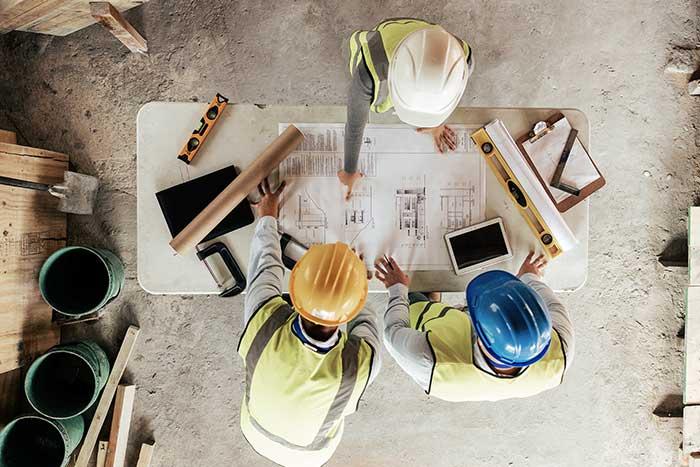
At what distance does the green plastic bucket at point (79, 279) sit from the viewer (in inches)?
80.3

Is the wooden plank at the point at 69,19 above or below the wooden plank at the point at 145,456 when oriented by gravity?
above

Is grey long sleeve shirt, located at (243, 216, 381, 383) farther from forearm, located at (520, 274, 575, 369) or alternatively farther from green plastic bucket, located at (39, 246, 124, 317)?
green plastic bucket, located at (39, 246, 124, 317)

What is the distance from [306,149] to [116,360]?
1409 mm

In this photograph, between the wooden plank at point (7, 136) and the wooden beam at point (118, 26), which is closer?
the wooden beam at point (118, 26)

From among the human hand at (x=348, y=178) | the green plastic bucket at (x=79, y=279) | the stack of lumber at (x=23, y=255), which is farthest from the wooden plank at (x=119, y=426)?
the human hand at (x=348, y=178)

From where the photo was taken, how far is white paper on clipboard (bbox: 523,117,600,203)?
183 cm

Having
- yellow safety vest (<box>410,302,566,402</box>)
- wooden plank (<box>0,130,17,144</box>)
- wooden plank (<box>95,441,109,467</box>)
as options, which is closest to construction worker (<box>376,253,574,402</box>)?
yellow safety vest (<box>410,302,566,402</box>)

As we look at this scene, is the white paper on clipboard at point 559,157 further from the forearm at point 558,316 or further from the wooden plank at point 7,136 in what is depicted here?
the wooden plank at point 7,136

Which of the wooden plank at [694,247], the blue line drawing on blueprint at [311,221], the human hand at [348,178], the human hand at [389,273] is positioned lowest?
the wooden plank at [694,247]

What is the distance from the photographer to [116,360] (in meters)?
2.35

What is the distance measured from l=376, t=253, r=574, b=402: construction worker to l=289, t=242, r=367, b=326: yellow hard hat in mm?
309

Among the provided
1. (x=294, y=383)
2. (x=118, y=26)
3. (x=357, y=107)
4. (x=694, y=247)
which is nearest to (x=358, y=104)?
(x=357, y=107)

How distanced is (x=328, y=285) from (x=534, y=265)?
799 mm

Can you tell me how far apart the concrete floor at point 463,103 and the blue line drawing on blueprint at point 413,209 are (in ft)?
2.89
